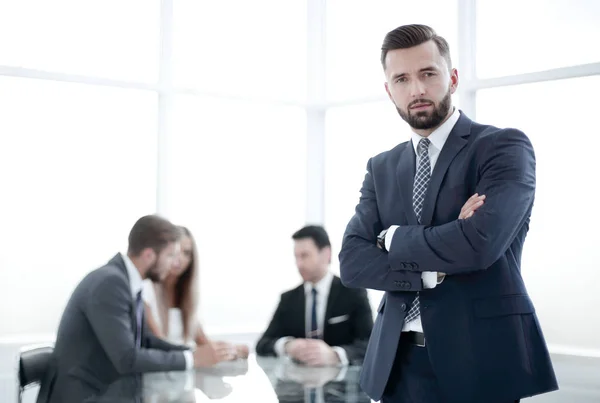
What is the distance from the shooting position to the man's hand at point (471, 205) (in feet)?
5.92

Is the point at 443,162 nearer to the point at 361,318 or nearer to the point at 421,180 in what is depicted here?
the point at 421,180

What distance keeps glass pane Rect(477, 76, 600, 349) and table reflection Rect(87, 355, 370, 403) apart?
1478 millimetres

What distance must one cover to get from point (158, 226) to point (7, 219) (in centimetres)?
158

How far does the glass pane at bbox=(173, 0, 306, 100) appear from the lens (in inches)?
204

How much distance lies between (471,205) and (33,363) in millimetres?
2163

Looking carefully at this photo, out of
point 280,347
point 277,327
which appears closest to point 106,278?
point 280,347

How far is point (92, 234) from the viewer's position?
487cm

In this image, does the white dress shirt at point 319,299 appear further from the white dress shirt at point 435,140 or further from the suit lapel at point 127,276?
the white dress shirt at point 435,140

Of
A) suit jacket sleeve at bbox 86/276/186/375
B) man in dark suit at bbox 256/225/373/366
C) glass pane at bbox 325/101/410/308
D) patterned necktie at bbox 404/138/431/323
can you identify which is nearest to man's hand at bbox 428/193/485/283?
patterned necktie at bbox 404/138/431/323

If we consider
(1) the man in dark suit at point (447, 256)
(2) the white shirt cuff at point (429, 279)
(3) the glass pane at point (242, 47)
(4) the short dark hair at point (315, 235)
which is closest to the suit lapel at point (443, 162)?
(1) the man in dark suit at point (447, 256)

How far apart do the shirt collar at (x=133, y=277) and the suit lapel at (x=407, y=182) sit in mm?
1827

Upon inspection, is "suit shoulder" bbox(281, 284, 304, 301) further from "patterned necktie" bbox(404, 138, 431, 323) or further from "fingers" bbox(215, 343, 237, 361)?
"patterned necktie" bbox(404, 138, 431, 323)

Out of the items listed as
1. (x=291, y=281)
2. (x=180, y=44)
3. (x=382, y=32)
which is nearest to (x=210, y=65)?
(x=180, y=44)

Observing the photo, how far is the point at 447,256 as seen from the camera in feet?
5.93
